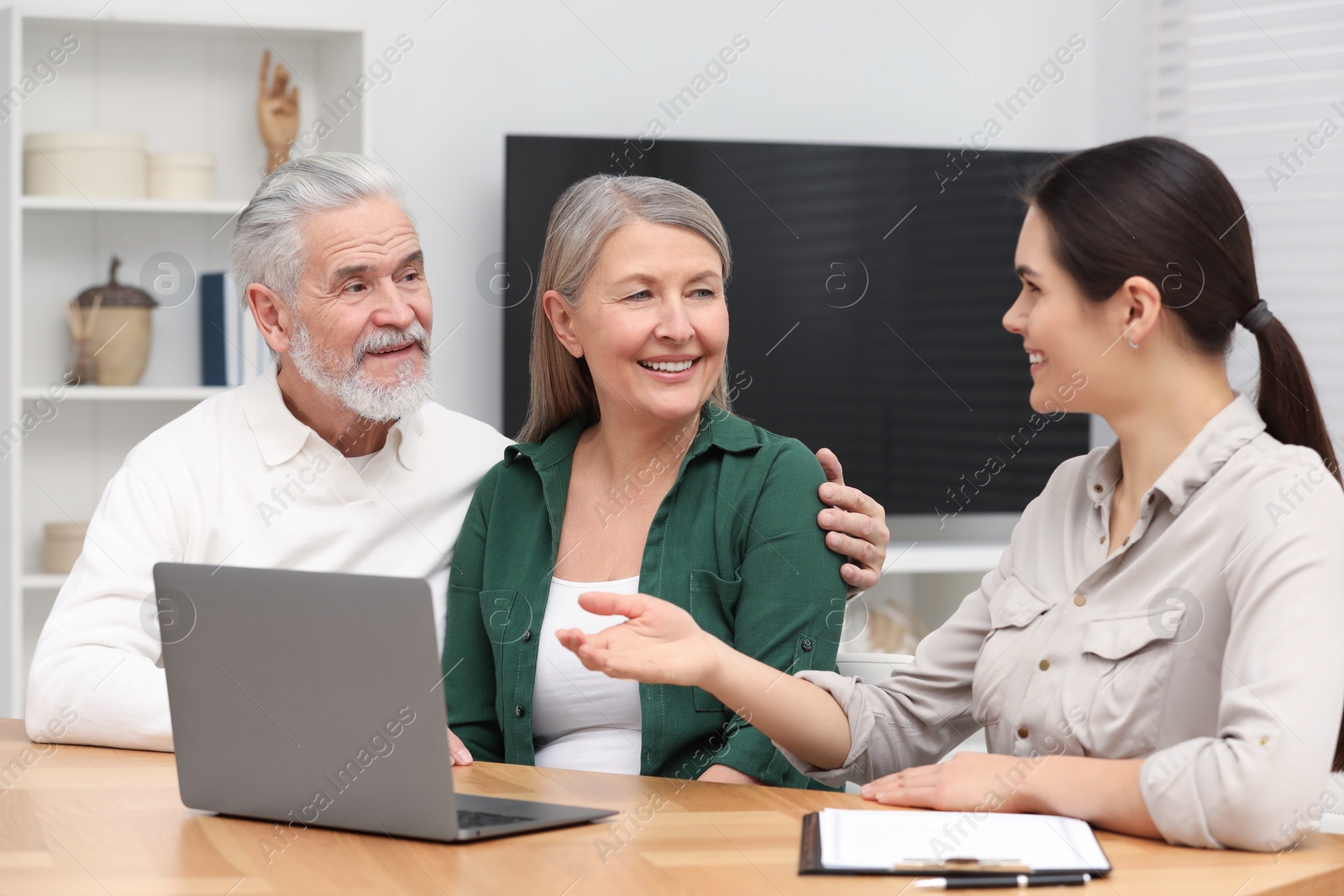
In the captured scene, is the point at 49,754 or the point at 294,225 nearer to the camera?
the point at 49,754

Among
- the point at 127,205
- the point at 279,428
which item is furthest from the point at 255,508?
the point at 127,205

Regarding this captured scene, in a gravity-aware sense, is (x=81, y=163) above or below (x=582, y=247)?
above

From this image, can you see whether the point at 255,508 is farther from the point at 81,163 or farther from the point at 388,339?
the point at 81,163

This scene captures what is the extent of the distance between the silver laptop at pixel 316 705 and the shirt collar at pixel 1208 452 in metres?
0.64

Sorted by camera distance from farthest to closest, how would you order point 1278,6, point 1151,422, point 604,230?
point 1278,6, point 604,230, point 1151,422

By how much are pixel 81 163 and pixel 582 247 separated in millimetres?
2047

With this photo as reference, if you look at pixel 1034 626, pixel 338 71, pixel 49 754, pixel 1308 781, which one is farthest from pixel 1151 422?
pixel 338 71

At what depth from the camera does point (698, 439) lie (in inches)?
73.5

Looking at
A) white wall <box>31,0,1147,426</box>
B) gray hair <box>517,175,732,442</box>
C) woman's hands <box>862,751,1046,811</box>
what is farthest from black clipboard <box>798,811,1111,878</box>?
white wall <box>31,0,1147,426</box>

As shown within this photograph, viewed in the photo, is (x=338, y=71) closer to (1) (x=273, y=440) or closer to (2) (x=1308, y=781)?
(1) (x=273, y=440)

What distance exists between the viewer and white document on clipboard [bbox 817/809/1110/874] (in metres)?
1.13

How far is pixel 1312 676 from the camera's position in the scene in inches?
46.8

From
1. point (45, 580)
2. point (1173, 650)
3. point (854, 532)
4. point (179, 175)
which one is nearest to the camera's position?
point (1173, 650)

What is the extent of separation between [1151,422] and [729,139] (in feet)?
9.00
